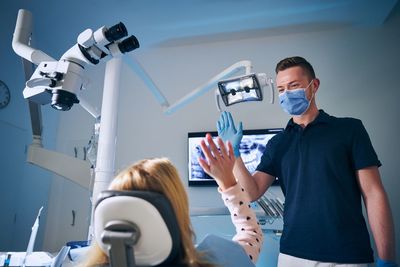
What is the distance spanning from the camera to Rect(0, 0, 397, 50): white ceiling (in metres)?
2.38

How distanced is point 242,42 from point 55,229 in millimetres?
2742

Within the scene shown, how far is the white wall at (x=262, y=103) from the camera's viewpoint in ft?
8.18

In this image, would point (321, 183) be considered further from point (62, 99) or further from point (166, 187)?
point (62, 99)

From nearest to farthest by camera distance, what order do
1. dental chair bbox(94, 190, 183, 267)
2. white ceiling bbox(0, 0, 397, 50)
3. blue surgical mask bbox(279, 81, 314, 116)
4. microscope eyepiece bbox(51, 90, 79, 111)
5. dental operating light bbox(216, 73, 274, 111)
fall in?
dental chair bbox(94, 190, 183, 267), microscope eyepiece bbox(51, 90, 79, 111), dental operating light bbox(216, 73, 274, 111), blue surgical mask bbox(279, 81, 314, 116), white ceiling bbox(0, 0, 397, 50)

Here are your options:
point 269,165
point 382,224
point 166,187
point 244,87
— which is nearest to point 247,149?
point 269,165

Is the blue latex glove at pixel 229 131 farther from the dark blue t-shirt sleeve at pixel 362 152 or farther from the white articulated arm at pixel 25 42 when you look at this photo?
the white articulated arm at pixel 25 42

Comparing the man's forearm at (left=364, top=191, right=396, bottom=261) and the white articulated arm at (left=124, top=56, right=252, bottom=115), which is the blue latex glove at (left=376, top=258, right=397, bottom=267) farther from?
the white articulated arm at (left=124, top=56, right=252, bottom=115)

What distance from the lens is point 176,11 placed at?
2.46 metres

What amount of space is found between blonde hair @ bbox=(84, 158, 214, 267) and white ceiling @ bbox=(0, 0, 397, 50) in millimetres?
2069

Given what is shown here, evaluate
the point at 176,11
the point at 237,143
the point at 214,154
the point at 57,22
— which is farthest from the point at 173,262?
the point at 57,22

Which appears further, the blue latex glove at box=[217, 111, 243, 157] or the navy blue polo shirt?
the blue latex glove at box=[217, 111, 243, 157]

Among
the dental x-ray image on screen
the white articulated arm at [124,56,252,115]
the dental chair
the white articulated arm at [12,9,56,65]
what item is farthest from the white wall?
the dental chair

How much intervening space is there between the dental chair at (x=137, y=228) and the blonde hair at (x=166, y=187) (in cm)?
9

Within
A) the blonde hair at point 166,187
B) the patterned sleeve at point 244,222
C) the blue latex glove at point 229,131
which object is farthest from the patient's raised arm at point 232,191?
the blue latex glove at point 229,131
